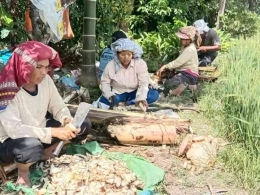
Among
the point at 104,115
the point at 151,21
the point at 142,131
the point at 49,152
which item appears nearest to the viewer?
the point at 49,152

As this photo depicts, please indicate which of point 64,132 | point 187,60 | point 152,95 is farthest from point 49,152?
point 187,60

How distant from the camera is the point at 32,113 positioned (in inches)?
116

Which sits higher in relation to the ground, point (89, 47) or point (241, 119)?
point (89, 47)

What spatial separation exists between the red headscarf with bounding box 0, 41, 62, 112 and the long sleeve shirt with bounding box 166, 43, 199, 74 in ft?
11.1

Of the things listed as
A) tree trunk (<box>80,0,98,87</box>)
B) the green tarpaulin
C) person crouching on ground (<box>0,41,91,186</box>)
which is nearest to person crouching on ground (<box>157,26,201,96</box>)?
tree trunk (<box>80,0,98,87</box>)

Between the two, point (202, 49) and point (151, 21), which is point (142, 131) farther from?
point (151, 21)

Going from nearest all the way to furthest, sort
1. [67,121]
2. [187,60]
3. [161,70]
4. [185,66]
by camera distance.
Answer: [67,121]
[187,60]
[185,66]
[161,70]

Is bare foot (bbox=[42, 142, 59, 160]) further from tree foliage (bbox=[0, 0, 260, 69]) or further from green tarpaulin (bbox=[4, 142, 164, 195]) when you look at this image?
tree foliage (bbox=[0, 0, 260, 69])

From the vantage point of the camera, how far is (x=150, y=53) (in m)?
9.21

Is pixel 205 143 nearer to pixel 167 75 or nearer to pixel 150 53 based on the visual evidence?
pixel 167 75

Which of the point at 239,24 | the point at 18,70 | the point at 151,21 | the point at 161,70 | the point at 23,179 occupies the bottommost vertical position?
the point at 23,179

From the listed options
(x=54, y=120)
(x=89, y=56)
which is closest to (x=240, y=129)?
(x=54, y=120)

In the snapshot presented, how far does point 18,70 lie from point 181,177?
1633 mm

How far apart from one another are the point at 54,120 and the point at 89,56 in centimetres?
253
